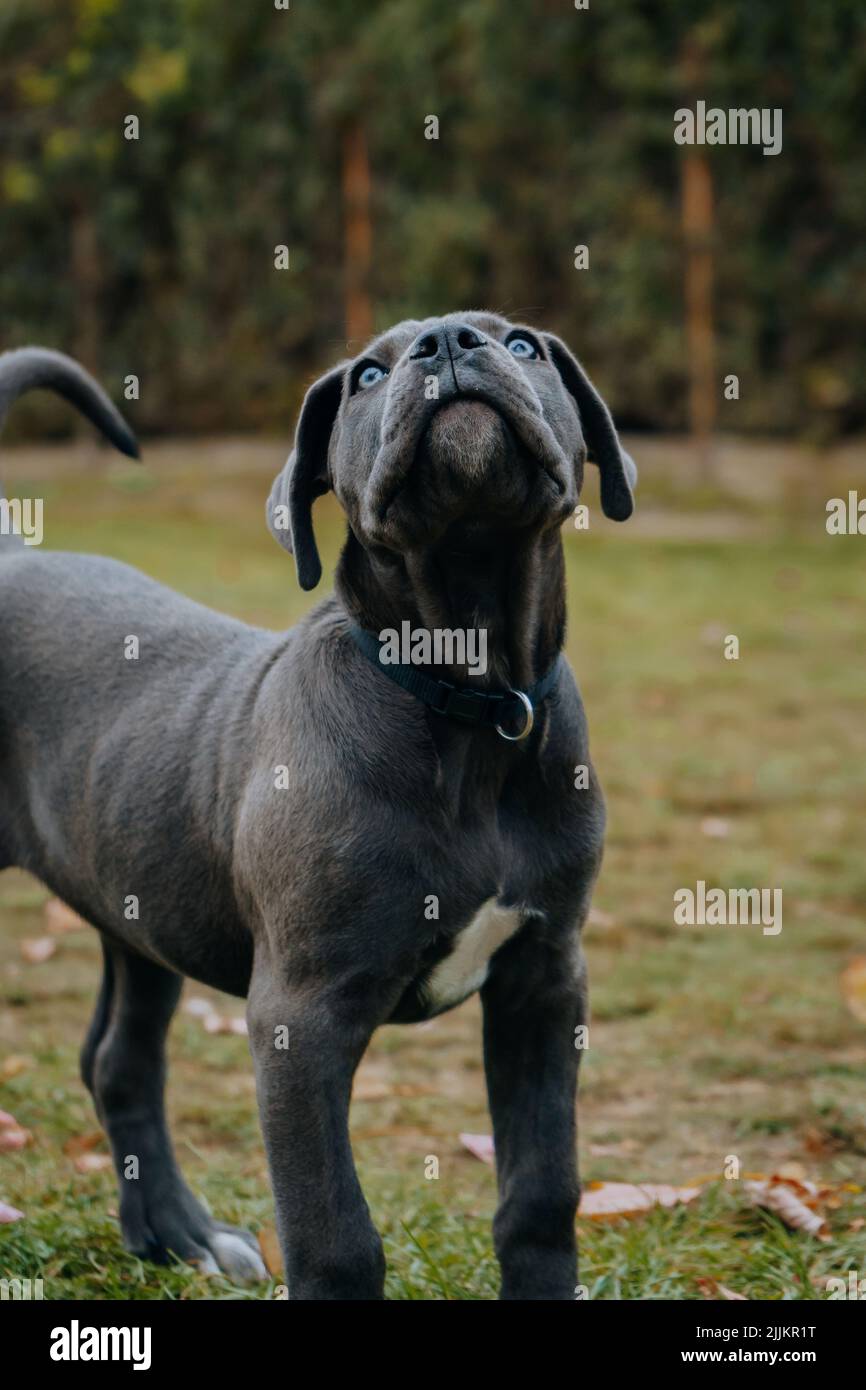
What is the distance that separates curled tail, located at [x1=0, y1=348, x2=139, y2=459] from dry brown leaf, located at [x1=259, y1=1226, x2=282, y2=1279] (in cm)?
195

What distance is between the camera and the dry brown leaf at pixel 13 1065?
474 centimetres

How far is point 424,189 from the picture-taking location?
17250mm

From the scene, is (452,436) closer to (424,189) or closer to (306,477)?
(306,477)

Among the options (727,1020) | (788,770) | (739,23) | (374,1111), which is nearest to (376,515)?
(374,1111)

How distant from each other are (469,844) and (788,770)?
17.1 ft

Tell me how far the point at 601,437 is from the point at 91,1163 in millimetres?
2307

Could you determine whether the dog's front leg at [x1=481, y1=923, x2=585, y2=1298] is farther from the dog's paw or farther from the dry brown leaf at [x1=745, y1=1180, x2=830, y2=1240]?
the dry brown leaf at [x1=745, y1=1180, x2=830, y2=1240]

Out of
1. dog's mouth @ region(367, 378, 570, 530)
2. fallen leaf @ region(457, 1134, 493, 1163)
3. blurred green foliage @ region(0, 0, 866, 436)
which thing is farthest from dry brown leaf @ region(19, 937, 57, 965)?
blurred green foliage @ region(0, 0, 866, 436)

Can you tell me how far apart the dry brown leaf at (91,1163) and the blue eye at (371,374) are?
7.30 ft

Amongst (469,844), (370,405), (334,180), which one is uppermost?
(334,180)

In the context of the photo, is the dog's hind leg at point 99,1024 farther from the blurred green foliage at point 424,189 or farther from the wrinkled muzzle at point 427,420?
the blurred green foliage at point 424,189

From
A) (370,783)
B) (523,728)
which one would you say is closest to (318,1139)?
(370,783)
